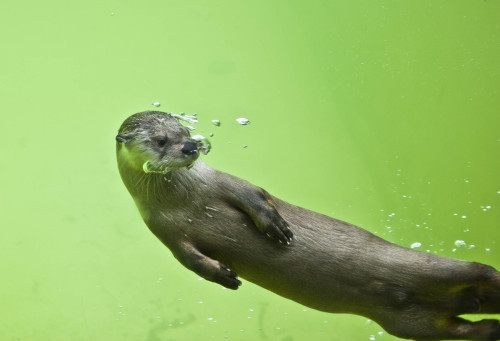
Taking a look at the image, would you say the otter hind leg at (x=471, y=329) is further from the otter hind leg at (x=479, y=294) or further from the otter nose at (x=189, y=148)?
the otter nose at (x=189, y=148)

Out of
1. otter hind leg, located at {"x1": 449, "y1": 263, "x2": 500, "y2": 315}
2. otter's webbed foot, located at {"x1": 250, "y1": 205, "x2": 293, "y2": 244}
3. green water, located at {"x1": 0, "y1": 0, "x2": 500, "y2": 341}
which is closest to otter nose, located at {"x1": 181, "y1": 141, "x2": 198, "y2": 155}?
otter's webbed foot, located at {"x1": 250, "y1": 205, "x2": 293, "y2": 244}

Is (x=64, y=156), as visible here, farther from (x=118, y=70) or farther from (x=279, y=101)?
(x=279, y=101)

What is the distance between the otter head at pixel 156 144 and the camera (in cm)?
279

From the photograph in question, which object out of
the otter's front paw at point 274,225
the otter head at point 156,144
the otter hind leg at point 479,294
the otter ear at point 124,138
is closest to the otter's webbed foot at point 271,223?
the otter's front paw at point 274,225

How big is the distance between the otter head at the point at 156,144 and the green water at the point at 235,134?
5.36 feet

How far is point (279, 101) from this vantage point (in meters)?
4.71

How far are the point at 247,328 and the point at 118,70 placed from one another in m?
2.04

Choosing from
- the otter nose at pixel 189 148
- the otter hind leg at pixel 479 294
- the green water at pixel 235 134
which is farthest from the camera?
the green water at pixel 235 134

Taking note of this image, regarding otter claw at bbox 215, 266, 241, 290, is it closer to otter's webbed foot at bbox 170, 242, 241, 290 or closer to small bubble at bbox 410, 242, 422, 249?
otter's webbed foot at bbox 170, 242, 241, 290

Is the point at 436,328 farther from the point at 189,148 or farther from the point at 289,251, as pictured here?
the point at 189,148

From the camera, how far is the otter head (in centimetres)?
279

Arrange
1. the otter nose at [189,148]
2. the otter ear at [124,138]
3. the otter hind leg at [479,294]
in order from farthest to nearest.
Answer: the otter hind leg at [479,294] → the otter ear at [124,138] → the otter nose at [189,148]

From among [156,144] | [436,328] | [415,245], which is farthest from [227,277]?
[415,245]

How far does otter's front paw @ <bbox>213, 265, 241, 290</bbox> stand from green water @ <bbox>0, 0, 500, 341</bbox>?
151 centimetres
